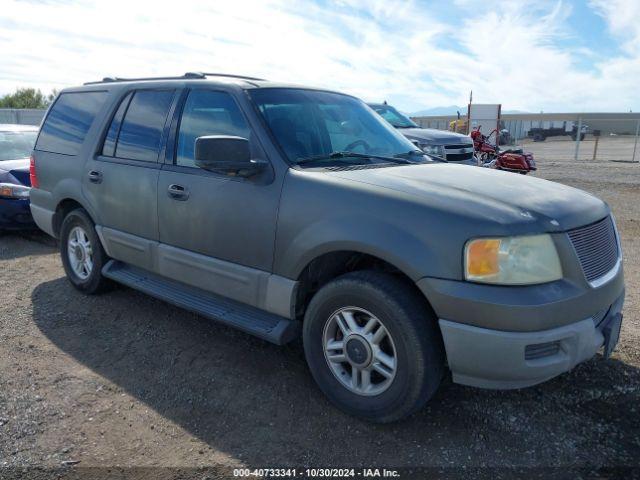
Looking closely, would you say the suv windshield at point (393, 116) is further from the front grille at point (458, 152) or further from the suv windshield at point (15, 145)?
the suv windshield at point (15, 145)

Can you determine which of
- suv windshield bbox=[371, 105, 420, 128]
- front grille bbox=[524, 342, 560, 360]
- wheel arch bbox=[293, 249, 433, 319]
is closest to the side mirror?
wheel arch bbox=[293, 249, 433, 319]

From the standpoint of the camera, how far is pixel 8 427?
2.97 m

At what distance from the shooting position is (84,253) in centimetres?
→ 495

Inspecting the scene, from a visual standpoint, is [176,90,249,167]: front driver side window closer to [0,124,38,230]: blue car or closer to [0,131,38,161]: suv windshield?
[0,124,38,230]: blue car

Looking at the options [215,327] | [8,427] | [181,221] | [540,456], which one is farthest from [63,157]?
[540,456]

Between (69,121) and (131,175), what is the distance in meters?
1.40

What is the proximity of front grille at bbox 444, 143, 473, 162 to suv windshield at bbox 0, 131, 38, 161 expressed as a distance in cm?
738

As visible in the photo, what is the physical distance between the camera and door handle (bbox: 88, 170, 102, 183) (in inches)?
178

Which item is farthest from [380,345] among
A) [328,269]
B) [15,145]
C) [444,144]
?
[444,144]

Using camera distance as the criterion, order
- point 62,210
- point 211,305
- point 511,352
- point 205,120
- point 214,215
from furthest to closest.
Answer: point 62,210 → point 205,120 → point 211,305 → point 214,215 → point 511,352

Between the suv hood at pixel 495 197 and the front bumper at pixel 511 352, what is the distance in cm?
51

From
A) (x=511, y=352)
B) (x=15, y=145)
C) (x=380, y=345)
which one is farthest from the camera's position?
(x=15, y=145)

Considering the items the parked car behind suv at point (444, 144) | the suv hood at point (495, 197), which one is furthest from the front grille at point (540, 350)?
the parked car behind suv at point (444, 144)

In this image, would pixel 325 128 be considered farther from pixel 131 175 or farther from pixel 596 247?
pixel 596 247
